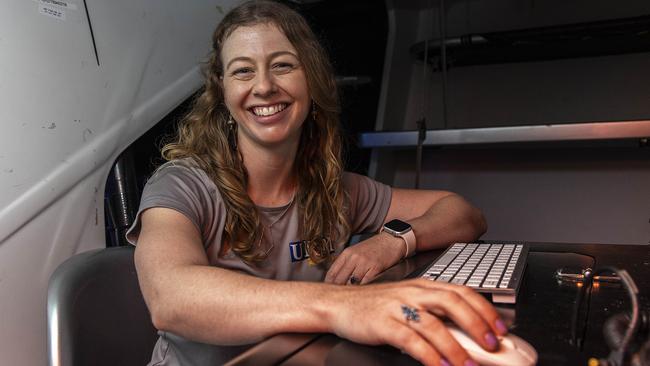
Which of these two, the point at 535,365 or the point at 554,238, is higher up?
the point at 535,365

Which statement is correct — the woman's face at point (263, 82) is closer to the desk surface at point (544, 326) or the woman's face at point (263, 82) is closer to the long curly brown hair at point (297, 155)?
the long curly brown hair at point (297, 155)

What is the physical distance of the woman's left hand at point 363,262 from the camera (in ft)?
3.07

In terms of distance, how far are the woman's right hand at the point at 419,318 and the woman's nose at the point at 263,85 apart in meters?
0.53

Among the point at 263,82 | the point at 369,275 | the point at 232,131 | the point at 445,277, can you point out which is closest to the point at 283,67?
the point at 263,82

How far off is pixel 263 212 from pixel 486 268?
451 mm

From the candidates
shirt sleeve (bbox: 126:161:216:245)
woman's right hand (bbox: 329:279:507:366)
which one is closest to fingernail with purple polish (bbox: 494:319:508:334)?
woman's right hand (bbox: 329:279:507:366)

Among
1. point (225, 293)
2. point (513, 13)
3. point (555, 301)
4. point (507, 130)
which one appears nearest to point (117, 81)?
point (225, 293)

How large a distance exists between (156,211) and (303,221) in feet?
1.12

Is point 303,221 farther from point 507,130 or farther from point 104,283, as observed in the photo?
point 507,130

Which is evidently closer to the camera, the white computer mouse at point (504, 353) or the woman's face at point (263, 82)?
the white computer mouse at point (504, 353)

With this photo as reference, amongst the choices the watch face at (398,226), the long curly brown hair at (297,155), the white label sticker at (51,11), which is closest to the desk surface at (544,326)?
the watch face at (398,226)

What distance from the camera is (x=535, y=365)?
18.4 inches

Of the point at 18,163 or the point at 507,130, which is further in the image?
the point at 507,130

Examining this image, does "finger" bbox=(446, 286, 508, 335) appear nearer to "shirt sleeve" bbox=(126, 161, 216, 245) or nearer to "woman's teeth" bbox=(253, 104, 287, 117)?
"shirt sleeve" bbox=(126, 161, 216, 245)
